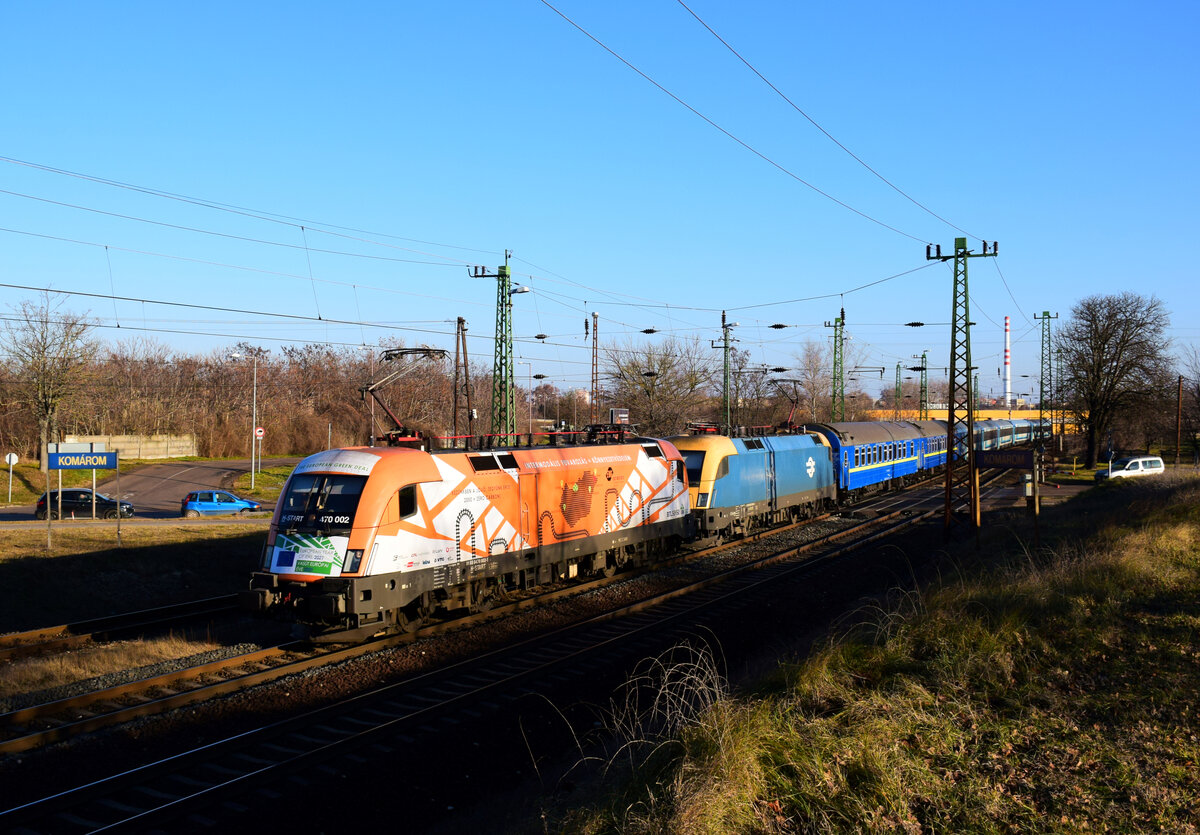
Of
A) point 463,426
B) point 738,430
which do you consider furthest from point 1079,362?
point 463,426

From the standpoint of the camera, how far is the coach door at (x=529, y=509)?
50.9ft

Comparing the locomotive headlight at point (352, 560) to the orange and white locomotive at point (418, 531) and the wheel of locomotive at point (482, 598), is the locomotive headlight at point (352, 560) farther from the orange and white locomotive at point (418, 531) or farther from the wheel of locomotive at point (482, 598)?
the wheel of locomotive at point (482, 598)

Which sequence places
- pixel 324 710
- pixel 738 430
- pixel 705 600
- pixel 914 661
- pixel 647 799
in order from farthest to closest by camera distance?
pixel 738 430
pixel 705 600
pixel 324 710
pixel 914 661
pixel 647 799

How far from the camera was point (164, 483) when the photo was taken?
48.9 m

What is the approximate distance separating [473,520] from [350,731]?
5.23m

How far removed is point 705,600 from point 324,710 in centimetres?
870

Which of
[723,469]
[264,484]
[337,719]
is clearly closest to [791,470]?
[723,469]

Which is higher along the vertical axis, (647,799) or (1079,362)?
(1079,362)

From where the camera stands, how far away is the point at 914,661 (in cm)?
909

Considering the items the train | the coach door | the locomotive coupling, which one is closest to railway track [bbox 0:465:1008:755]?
the train

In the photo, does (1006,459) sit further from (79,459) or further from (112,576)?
(79,459)

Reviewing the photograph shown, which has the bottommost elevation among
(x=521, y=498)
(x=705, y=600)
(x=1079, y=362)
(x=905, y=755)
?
(x=705, y=600)

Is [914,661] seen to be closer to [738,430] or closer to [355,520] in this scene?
[355,520]

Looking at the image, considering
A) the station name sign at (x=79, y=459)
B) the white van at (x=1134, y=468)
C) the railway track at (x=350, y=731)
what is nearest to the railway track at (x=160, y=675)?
the railway track at (x=350, y=731)
